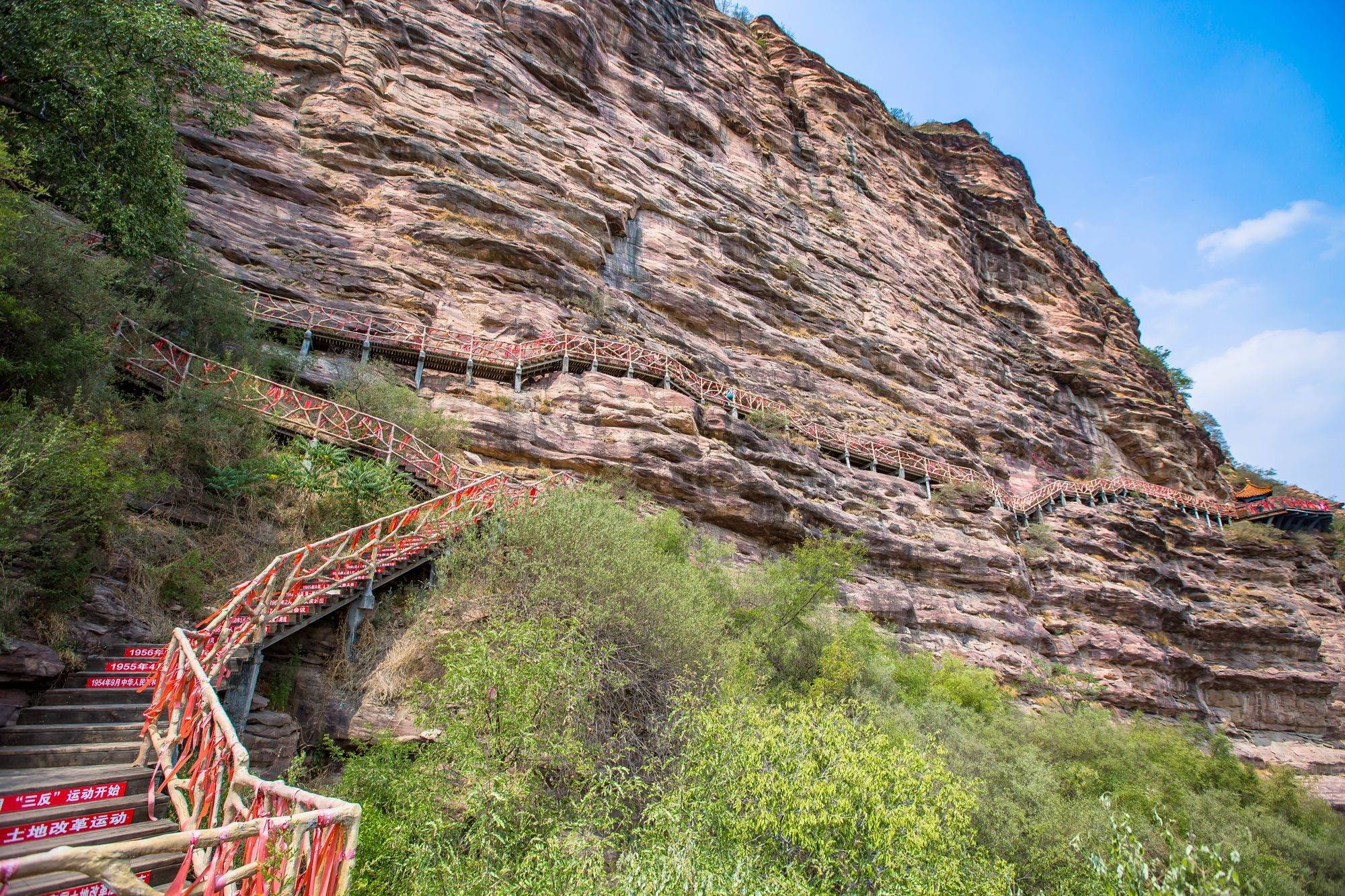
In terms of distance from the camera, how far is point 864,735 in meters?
9.15

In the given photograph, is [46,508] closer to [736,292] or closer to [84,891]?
[84,891]

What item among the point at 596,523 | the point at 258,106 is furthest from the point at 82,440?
the point at 258,106

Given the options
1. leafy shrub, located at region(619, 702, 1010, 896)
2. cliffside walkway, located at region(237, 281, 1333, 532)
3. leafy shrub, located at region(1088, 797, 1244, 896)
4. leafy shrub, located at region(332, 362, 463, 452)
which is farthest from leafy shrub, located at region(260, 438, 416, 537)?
leafy shrub, located at region(1088, 797, 1244, 896)

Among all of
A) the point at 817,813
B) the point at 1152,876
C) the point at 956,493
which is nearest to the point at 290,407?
the point at 817,813

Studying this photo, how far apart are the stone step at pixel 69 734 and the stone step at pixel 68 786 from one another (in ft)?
1.15

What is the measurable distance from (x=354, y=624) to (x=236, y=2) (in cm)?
2655

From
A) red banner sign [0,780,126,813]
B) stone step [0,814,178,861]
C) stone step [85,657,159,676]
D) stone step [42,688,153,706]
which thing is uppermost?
stone step [85,657,159,676]

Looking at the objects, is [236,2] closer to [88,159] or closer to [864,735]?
[88,159]

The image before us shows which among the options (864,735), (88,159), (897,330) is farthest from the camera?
(897,330)

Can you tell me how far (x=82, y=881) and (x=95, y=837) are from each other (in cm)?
53

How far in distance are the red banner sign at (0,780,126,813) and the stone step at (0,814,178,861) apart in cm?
31

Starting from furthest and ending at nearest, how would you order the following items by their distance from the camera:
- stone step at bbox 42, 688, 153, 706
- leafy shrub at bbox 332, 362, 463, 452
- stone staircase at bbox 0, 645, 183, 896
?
leafy shrub at bbox 332, 362, 463, 452 < stone step at bbox 42, 688, 153, 706 < stone staircase at bbox 0, 645, 183, 896

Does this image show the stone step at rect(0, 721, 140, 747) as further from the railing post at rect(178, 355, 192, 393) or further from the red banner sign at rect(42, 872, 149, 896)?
the railing post at rect(178, 355, 192, 393)

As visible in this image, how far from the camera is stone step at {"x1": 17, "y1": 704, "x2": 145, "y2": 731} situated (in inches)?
233
